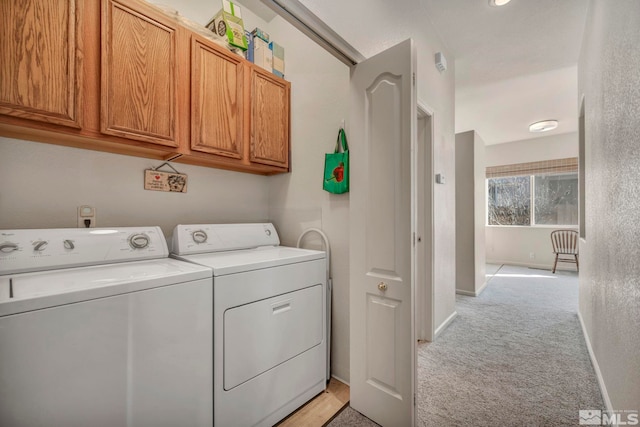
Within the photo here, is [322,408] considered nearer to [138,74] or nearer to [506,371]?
[506,371]

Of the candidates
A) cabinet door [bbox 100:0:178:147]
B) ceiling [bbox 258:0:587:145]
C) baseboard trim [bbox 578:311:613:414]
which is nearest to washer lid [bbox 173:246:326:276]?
cabinet door [bbox 100:0:178:147]

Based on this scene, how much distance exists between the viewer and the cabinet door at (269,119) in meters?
2.02

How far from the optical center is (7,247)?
3.86 ft

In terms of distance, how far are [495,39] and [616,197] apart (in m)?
2.04

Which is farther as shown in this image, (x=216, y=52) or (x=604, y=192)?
(x=216, y=52)

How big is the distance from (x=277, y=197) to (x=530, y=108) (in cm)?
439

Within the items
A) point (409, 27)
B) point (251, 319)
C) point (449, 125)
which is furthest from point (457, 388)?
point (409, 27)

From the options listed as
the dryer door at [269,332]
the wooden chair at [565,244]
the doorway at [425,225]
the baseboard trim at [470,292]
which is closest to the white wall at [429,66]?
the doorway at [425,225]

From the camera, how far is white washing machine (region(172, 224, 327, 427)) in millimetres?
1308

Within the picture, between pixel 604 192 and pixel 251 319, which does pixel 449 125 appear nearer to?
pixel 604 192

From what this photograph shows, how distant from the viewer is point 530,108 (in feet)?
14.1

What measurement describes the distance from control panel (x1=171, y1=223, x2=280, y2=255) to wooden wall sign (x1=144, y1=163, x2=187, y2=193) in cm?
32

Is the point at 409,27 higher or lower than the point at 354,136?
higher

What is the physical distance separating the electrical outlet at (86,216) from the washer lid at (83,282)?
1.19 feet
